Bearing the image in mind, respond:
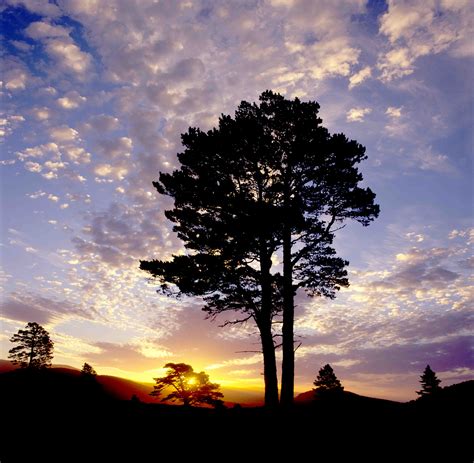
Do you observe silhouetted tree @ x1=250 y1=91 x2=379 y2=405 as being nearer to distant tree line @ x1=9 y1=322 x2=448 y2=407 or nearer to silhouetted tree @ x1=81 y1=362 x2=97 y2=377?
distant tree line @ x1=9 y1=322 x2=448 y2=407

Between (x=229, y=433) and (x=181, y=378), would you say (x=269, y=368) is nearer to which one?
(x=229, y=433)

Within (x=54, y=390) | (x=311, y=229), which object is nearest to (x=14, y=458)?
(x=54, y=390)

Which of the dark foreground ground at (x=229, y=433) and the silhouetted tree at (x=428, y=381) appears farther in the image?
the silhouetted tree at (x=428, y=381)

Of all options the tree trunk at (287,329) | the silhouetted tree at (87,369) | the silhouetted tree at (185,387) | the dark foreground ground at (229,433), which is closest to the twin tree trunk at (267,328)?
the tree trunk at (287,329)

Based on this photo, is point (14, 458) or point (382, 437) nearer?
point (14, 458)

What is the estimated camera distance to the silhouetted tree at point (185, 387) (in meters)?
34.3

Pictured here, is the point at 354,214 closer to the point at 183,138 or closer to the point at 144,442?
the point at 183,138

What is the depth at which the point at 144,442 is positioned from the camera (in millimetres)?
8055

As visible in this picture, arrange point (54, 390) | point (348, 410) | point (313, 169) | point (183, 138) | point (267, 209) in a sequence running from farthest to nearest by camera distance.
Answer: point (183, 138) < point (313, 169) < point (267, 209) < point (54, 390) < point (348, 410)

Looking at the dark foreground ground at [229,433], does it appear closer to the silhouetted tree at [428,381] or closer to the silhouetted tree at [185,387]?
the silhouetted tree at [185,387]

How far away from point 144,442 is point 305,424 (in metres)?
4.61

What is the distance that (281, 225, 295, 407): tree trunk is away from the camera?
13.8 m

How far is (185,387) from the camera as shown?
35.8 m

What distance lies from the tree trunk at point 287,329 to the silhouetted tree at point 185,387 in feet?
74.7
